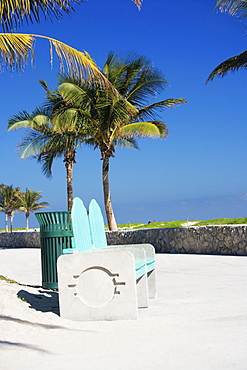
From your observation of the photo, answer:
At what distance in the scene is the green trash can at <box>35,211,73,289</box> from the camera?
261 inches

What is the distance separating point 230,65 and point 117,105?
4.86 m

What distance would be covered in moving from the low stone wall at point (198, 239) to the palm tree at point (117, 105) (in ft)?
13.3

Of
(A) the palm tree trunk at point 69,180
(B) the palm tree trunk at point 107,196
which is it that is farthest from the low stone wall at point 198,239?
(A) the palm tree trunk at point 69,180

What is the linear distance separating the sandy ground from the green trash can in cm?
32

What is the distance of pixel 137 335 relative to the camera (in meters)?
4.07

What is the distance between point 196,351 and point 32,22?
643cm

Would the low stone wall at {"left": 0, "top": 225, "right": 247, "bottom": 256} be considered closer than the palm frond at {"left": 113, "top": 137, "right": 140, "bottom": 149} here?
Yes

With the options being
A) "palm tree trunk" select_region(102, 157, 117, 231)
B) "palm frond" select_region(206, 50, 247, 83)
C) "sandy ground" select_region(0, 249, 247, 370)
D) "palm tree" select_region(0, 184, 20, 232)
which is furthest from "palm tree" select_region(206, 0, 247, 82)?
"palm tree" select_region(0, 184, 20, 232)

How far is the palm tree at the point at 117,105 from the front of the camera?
18953mm

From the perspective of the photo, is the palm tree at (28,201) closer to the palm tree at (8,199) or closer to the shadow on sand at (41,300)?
the palm tree at (8,199)

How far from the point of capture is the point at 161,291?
7.14 m

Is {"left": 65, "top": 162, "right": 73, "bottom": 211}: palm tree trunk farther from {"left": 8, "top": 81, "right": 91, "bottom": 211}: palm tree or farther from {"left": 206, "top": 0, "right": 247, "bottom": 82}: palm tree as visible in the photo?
{"left": 206, "top": 0, "right": 247, "bottom": 82}: palm tree

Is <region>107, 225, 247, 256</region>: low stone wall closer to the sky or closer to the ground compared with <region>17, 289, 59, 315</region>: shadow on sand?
closer to the sky

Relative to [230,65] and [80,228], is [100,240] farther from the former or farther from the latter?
[230,65]
